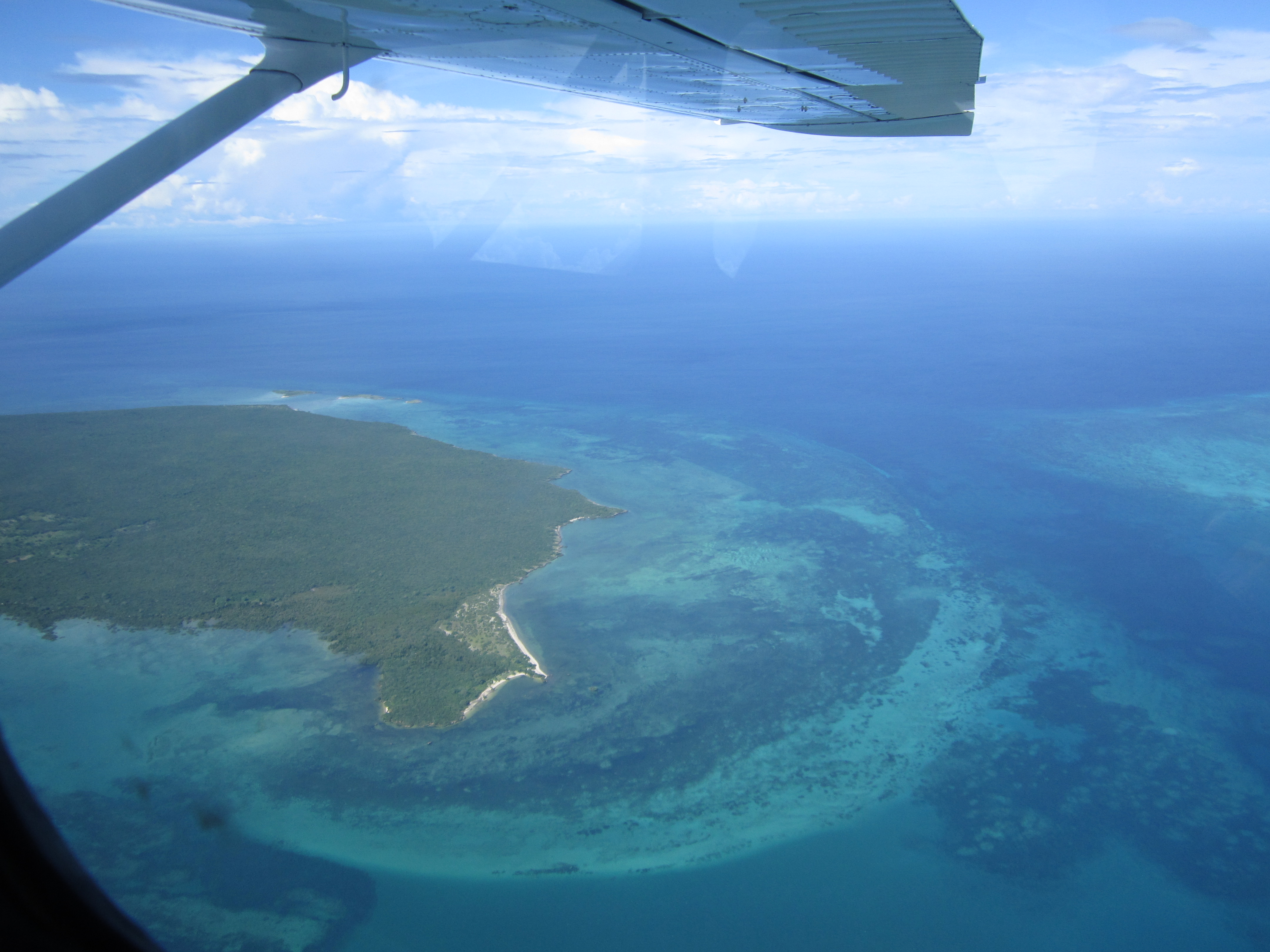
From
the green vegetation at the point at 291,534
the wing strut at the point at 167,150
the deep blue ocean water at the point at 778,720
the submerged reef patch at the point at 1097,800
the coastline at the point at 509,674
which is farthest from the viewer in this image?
the green vegetation at the point at 291,534

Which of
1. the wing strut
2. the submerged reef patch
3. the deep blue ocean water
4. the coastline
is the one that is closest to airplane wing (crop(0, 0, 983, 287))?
the wing strut

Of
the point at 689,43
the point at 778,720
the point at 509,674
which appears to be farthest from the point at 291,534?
the point at 689,43

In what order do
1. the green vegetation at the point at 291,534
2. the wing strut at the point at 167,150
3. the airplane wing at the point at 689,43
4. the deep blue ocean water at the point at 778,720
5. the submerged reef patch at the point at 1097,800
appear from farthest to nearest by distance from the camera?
1. the green vegetation at the point at 291,534
2. the submerged reef patch at the point at 1097,800
3. the deep blue ocean water at the point at 778,720
4. the wing strut at the point at 167,150
5. the airplane wing at the point at 689,43

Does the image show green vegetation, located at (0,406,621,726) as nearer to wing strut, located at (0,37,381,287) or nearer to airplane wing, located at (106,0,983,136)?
wing strut, located at (0,37,381,287)

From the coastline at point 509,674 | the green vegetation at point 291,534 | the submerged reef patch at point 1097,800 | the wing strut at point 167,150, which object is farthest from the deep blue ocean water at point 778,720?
the wing strut at point 167,150

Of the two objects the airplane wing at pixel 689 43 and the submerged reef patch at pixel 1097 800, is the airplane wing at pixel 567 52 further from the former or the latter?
the submerged reef patch at pixel 1097 800

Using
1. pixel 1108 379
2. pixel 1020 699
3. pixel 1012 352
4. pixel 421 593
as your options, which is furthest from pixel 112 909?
pixel 1012 352
